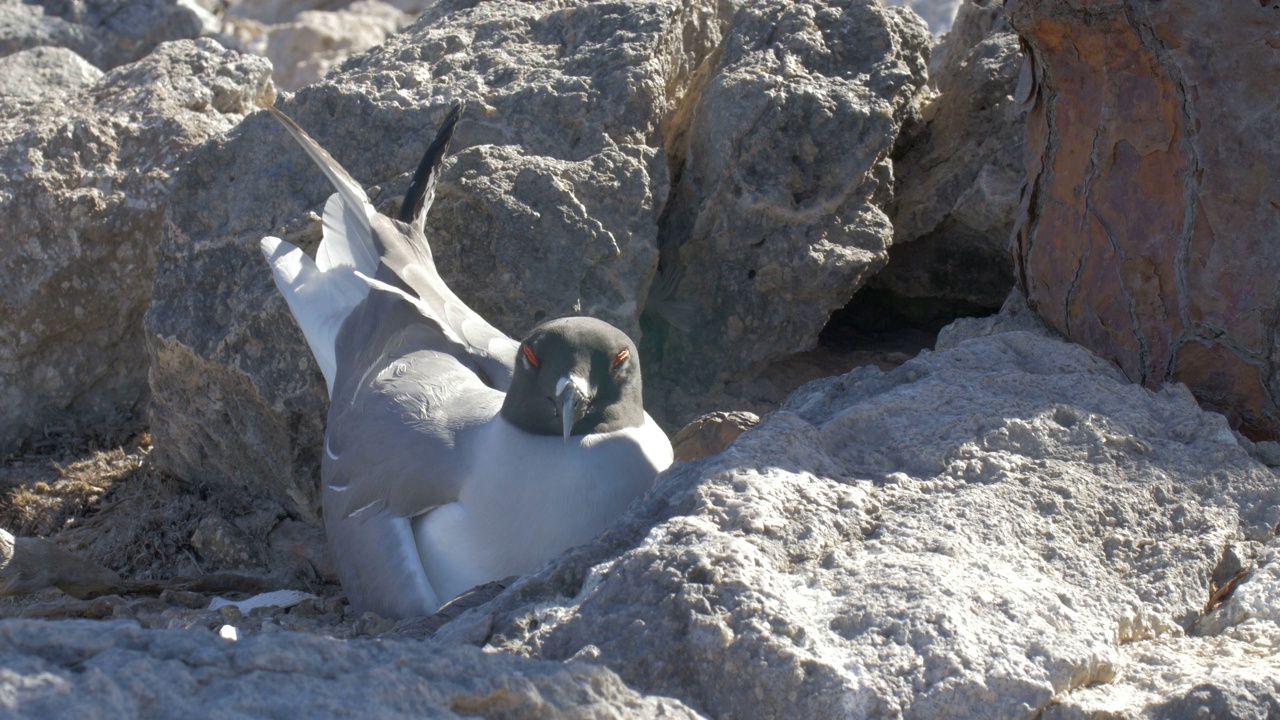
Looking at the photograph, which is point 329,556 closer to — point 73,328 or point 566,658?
point 73,328

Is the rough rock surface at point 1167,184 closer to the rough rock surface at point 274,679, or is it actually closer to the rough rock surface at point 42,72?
the rough rock surface at point 274,679

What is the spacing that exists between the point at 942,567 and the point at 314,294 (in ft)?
8.28

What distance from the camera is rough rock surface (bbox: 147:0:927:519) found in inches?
165

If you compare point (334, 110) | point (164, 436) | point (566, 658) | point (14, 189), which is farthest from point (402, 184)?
point (566, 658)

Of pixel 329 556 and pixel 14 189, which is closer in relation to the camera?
pixel 329 556

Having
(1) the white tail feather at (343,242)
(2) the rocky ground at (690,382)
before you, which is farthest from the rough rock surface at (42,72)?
(1) the white tail feather at (343,242)

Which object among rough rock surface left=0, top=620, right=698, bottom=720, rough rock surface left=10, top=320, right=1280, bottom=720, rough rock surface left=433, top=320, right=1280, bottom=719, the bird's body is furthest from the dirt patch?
rough rock surface left=0, top=620, right=698, bottom=720

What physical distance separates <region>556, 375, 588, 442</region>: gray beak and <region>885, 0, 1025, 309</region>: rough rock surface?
76.4 inches

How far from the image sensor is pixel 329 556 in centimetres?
409

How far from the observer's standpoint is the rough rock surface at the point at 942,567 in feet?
6.61

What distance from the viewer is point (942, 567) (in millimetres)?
2250

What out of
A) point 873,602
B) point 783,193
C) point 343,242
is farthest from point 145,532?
point 873,602

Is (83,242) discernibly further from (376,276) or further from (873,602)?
(873,602)

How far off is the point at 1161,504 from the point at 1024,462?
300 millimetres
